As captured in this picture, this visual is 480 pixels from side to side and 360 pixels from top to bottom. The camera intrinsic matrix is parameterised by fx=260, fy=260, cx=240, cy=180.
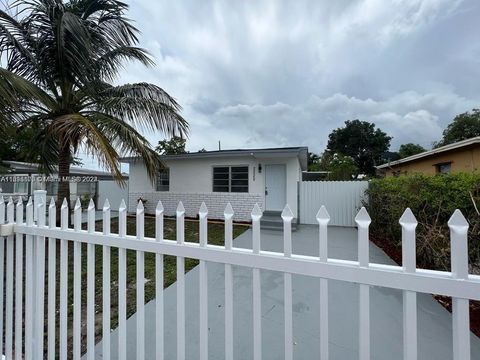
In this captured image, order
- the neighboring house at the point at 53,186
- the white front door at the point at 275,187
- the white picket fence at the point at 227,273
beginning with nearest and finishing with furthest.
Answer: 1. the white picket fence at the point at 227,273
2. the white front door at the point at 275,187
3. the neighboring house at the point at 53,186

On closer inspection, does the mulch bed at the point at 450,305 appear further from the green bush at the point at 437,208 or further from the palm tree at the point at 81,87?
the palm tree at the point at 81,87

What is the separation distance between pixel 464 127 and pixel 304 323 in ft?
97.3

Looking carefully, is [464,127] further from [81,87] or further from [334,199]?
[81,87]

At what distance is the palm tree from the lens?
17.1ft

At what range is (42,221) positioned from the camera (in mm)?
2039

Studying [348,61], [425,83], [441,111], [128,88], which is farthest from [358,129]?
[128,88]

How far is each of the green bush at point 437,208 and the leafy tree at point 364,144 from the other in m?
26.7

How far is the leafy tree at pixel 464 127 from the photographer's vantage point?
2353cm

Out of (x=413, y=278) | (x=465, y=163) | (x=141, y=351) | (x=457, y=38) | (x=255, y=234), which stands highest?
(x=457, y=38)

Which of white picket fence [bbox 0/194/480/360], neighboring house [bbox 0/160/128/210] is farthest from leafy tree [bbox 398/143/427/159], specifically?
white picket fence [bbox 0/194/480/360]

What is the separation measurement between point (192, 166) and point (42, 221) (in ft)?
33.3

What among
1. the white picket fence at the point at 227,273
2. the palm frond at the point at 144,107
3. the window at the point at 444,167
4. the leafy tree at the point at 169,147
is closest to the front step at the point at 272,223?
the palm frond at the point at 144,107

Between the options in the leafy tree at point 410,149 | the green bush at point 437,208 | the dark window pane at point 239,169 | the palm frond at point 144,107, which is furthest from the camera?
the leafy tree at point 410,149

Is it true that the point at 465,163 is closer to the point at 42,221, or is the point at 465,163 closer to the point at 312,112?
the point at 312,112
